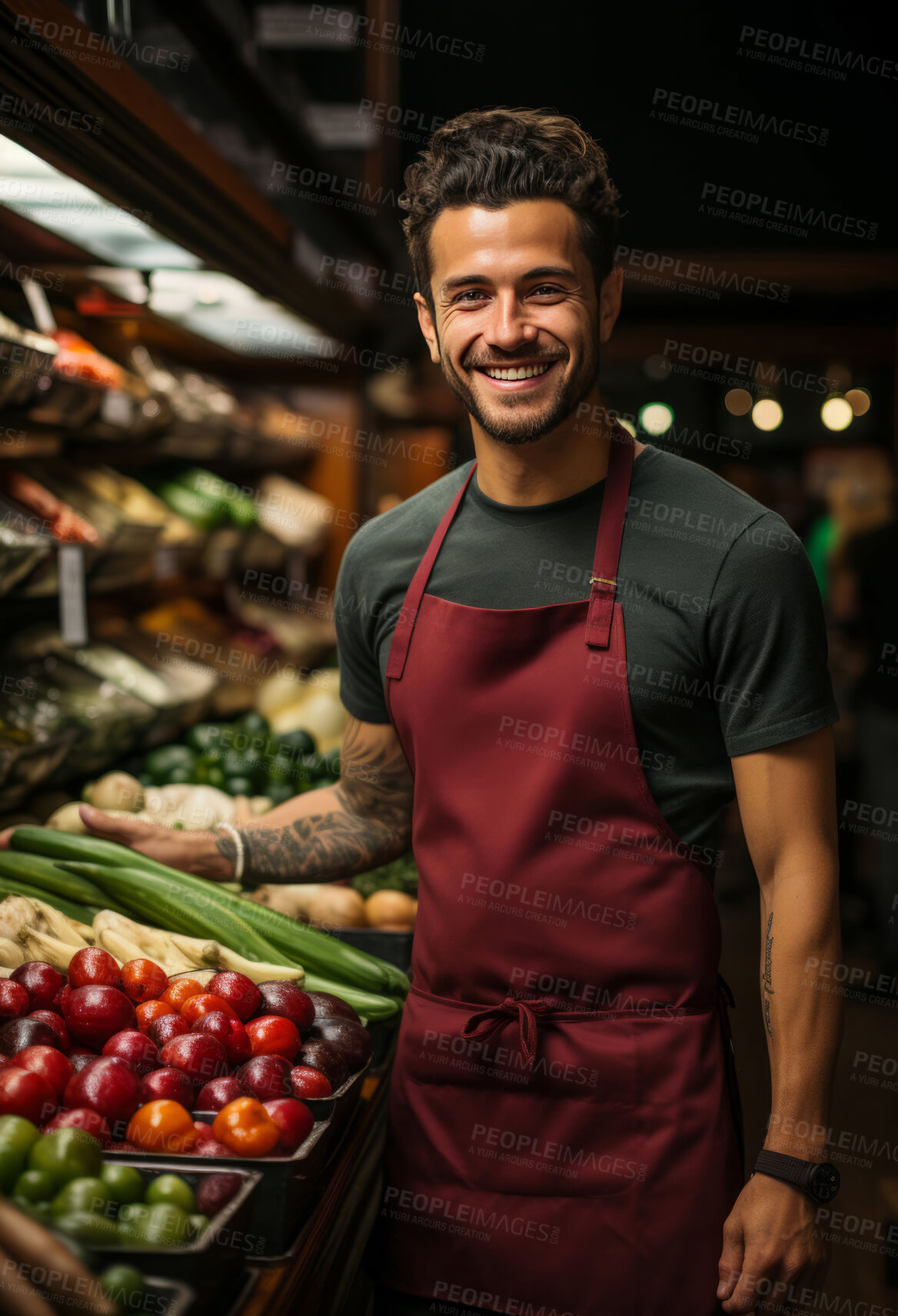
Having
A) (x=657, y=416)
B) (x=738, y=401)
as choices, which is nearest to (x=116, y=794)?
(x=657, y=416)

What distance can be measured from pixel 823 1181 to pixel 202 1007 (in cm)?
92

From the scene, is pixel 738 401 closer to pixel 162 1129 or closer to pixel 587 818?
pixel 587 818

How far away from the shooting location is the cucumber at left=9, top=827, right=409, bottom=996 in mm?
1894

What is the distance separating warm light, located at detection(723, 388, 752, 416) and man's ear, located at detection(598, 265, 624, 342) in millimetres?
4538

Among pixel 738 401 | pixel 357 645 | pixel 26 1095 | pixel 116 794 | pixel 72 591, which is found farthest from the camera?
pixel 738 401

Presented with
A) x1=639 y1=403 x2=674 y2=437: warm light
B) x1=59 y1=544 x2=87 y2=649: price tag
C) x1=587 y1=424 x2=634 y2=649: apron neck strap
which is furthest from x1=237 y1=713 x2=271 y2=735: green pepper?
x1=639 y1=403 x2=674 y2=437: warm light

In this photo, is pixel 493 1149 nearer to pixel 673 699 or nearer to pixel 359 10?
pixel 673 699

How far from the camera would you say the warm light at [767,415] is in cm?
606

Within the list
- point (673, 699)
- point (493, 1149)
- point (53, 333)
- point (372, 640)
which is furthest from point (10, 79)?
point (493, 1149)

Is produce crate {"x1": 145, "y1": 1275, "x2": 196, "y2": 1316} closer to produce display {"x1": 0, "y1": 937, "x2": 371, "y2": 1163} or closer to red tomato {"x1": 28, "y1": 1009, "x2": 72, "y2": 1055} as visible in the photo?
produce display {"x1": 0, "y1": 937, "x2": 371, "y2": 1163}

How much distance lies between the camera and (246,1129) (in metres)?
1.23

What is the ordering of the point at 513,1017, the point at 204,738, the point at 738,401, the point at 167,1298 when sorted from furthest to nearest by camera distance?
the point at 738,401 → the point at 204,738 → the point at 513,1017 → the point at 167,1298

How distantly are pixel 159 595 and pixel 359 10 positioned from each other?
3.31 m

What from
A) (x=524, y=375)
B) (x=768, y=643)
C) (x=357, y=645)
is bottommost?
(x=357, y=645)
